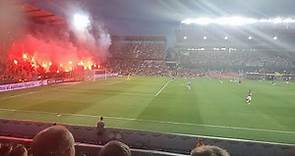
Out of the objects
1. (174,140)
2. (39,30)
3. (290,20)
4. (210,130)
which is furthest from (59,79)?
(290,20)

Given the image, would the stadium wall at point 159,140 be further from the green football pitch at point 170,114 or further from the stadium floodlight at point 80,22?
the stadium floodlight at point 80,22

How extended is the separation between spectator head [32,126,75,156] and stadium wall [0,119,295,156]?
35.9ft

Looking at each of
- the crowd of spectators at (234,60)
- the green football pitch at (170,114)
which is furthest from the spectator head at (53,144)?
the crowd of spectators at (234,60)

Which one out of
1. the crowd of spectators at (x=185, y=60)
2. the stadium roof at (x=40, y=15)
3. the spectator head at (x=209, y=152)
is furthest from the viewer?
the crowd of spectators at (x=185, y=60)

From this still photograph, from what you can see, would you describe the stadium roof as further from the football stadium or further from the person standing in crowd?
the person standing in crowd

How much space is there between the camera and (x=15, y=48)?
198 ft

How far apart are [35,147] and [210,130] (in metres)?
16.6

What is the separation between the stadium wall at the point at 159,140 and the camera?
13.7 metres

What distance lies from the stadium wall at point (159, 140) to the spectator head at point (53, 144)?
35.9ft

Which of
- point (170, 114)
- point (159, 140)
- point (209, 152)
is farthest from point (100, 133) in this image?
point (209, 152)

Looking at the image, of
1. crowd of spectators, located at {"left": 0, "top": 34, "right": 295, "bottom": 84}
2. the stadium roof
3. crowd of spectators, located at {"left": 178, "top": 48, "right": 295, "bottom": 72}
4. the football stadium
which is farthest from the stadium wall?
crowd of spectators, located at {"left": 178, "top": 48, "right": 295, "bottom": 72}

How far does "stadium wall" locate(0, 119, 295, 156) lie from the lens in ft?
44.9

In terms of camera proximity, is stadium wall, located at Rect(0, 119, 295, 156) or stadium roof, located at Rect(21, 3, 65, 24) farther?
stadium roof, located at Rect(21, 3, 65, 24)

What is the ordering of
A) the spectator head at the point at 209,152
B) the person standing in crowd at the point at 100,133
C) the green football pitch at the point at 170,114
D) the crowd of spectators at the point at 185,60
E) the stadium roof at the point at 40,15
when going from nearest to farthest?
the spectator head at the point at 209,152 → the person standing in crowd at the point at 100,133 → the green football pitch at the point at 170,114 → the stadium roof at the point at 40,15 → the crowd of spectators at the point at 185,60
